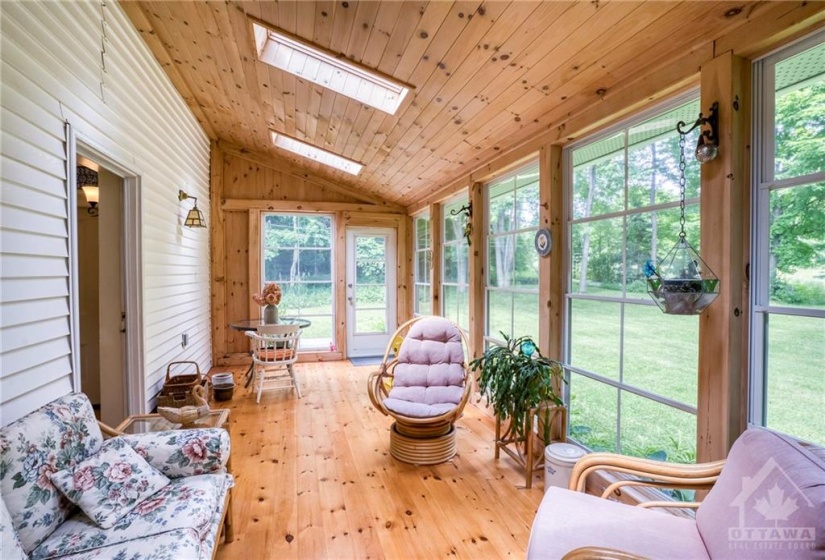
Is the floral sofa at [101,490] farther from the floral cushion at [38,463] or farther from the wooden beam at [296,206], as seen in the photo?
the wooden beam at [296,206]

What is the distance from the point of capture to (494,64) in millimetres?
2109

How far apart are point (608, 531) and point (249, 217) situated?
17.7 ft

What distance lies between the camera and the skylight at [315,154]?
455 centimetres

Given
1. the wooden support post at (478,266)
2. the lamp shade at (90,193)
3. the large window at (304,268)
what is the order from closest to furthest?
the lamp shade at (90,193)
the wooden support post at (478,266)
the large window at (304,268)

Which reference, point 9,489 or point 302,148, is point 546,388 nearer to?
point 9,489

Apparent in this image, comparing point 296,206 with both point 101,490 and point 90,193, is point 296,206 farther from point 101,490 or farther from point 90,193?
point 101,490

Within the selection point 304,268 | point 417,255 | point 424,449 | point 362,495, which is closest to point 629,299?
point 424,449

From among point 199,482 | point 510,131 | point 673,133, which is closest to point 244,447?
point 199,482

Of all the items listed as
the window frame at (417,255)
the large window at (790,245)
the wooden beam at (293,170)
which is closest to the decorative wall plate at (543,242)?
the large window at (790,245)

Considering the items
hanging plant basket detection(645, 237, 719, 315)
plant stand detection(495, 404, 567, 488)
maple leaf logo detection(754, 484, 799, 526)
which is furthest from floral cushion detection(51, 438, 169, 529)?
hanging plant basket detection(645, 237, 719, 315)

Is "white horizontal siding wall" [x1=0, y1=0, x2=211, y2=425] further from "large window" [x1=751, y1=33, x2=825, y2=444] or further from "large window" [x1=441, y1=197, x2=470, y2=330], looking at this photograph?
"large window" [x1=751, y1=33, x2=825, y2=444]

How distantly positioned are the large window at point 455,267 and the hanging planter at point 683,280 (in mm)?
2358

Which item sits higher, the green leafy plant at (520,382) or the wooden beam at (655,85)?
the wooden beam at (655,85)

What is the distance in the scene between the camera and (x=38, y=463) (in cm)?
134
